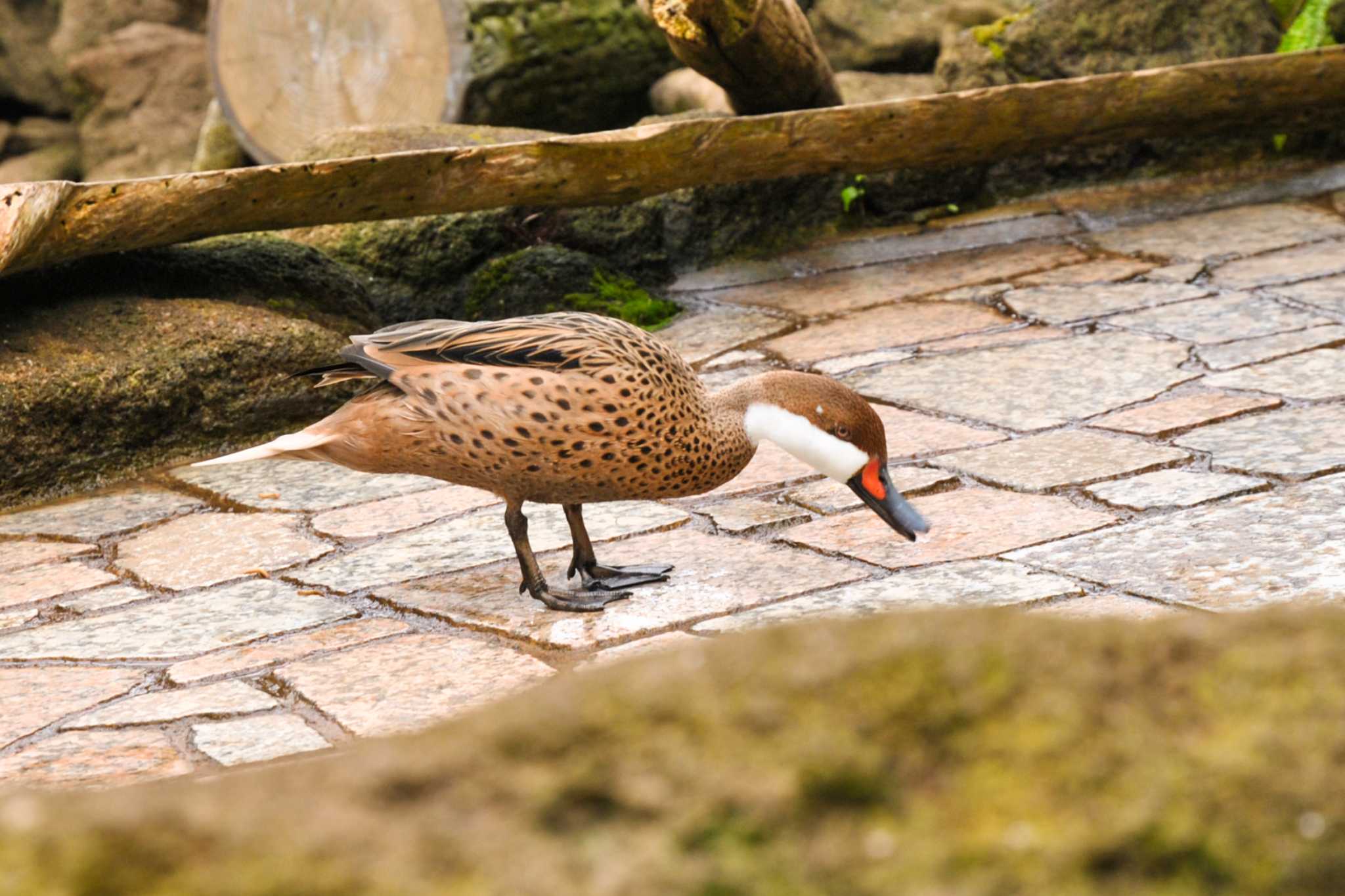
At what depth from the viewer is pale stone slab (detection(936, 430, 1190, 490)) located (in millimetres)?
4043

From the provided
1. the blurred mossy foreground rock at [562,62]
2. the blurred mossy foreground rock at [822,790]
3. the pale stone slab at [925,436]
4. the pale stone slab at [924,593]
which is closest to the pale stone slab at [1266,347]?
the pale stone slab at [925,436]

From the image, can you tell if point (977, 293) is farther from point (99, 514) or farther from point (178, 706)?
point (178, 706)

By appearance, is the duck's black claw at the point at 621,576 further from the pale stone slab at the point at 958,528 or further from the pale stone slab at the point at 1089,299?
the pale stone slab at the point at 1089,299

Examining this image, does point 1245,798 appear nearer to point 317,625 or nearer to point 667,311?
point 317,625

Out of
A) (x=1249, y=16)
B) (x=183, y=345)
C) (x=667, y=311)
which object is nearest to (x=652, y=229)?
(x=667, y=311)

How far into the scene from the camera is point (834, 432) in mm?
3381

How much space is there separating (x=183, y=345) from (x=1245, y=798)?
4419 mm

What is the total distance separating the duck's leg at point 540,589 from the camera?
348 centimetres

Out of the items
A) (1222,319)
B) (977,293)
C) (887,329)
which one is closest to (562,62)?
(977,293)

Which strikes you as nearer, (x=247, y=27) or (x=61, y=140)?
(x=247, y=27)

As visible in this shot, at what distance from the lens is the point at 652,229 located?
6.66m

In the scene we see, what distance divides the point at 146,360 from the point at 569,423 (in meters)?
2.17

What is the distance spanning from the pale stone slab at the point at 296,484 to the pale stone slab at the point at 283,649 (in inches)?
40.1

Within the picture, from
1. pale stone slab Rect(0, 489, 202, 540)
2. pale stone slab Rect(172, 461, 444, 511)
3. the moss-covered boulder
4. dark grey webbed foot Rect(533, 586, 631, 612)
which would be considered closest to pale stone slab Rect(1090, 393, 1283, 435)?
dark grey webbed foot Rect(533, 586, 631, 612)
